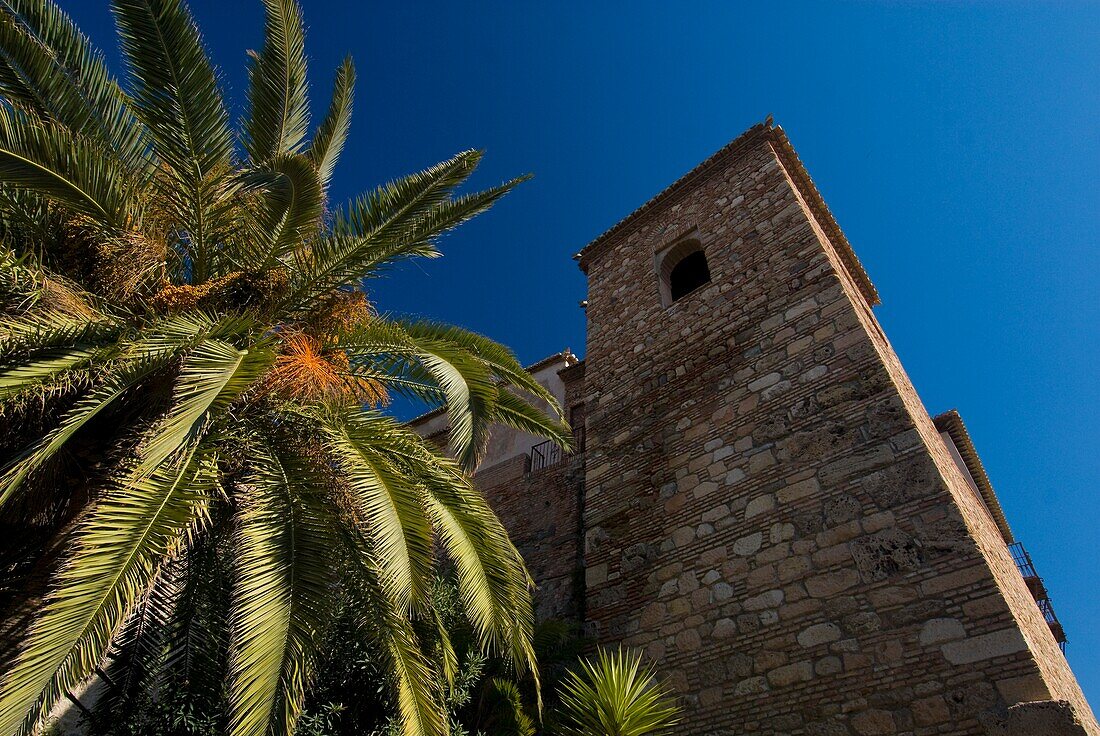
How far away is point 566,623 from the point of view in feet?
21.7

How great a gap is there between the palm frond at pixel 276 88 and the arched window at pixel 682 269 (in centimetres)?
505

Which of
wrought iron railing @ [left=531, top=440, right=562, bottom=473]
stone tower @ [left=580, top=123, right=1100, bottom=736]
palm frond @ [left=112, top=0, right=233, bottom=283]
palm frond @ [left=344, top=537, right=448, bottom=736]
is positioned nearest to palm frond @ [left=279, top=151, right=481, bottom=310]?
palm frond @ [left=112, top=0, right=233, bottom=283]

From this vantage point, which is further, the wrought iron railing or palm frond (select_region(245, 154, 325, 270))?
the wrought iron railing

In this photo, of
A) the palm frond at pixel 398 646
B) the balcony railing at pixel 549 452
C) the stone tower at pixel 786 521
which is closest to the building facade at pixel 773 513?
the stone tower at pixel 786 521

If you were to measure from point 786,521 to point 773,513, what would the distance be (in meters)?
0.14

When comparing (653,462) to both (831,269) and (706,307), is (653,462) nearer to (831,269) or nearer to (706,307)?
(706,307)

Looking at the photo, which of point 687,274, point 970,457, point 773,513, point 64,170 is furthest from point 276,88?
point 970,457

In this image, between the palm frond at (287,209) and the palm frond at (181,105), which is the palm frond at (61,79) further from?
the palm frond at (287,209)

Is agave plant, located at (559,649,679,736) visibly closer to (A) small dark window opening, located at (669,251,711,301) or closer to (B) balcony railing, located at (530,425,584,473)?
(B) balcony railing, located at (530,425,584,473)

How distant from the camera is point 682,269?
9773 millimetres

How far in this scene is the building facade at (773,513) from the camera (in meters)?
4.59

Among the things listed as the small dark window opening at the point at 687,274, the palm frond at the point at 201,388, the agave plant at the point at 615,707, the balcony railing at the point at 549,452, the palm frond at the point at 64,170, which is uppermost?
the small dark window opening at the point at 687,274

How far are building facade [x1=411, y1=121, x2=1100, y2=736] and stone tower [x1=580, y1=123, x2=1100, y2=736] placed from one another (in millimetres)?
16

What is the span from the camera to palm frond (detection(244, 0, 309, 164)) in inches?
224
